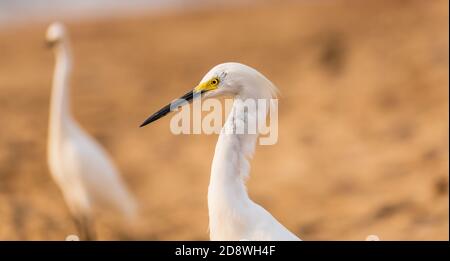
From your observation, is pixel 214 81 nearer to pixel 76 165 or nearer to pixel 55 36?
pixel 76 165

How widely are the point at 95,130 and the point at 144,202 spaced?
113 inches

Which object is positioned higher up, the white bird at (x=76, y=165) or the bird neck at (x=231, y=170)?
the white bird at (x=76, y=165)

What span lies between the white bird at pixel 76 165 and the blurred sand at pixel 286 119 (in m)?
0.31

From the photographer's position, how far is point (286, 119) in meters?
13.8

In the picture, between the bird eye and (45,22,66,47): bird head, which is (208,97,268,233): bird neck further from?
(45,22,66,47): bird head

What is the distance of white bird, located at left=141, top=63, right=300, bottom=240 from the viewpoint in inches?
174

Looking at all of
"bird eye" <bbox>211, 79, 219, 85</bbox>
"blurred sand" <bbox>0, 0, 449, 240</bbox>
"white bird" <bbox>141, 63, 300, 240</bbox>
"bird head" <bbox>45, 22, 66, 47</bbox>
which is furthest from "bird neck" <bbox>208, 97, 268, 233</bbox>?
"bird head" <bbox>45, 22, 66, 47</bbox>

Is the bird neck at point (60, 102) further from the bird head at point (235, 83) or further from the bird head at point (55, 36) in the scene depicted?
the bird head at point (235, 83)

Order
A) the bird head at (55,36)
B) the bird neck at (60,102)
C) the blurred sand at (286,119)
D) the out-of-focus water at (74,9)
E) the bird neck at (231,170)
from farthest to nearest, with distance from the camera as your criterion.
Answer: the out-of-focus water at (74,9) → the blurred sand at (286,119) → the bird head at (55,36) → the bird neck at (60,102) → the bird neck at (231,170)

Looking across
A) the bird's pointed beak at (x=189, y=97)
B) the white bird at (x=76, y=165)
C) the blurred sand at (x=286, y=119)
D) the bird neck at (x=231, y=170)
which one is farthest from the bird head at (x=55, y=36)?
the bird neck at (x=231, y=170)

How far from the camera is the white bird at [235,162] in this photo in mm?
4414

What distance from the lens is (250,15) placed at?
20.2 meters
